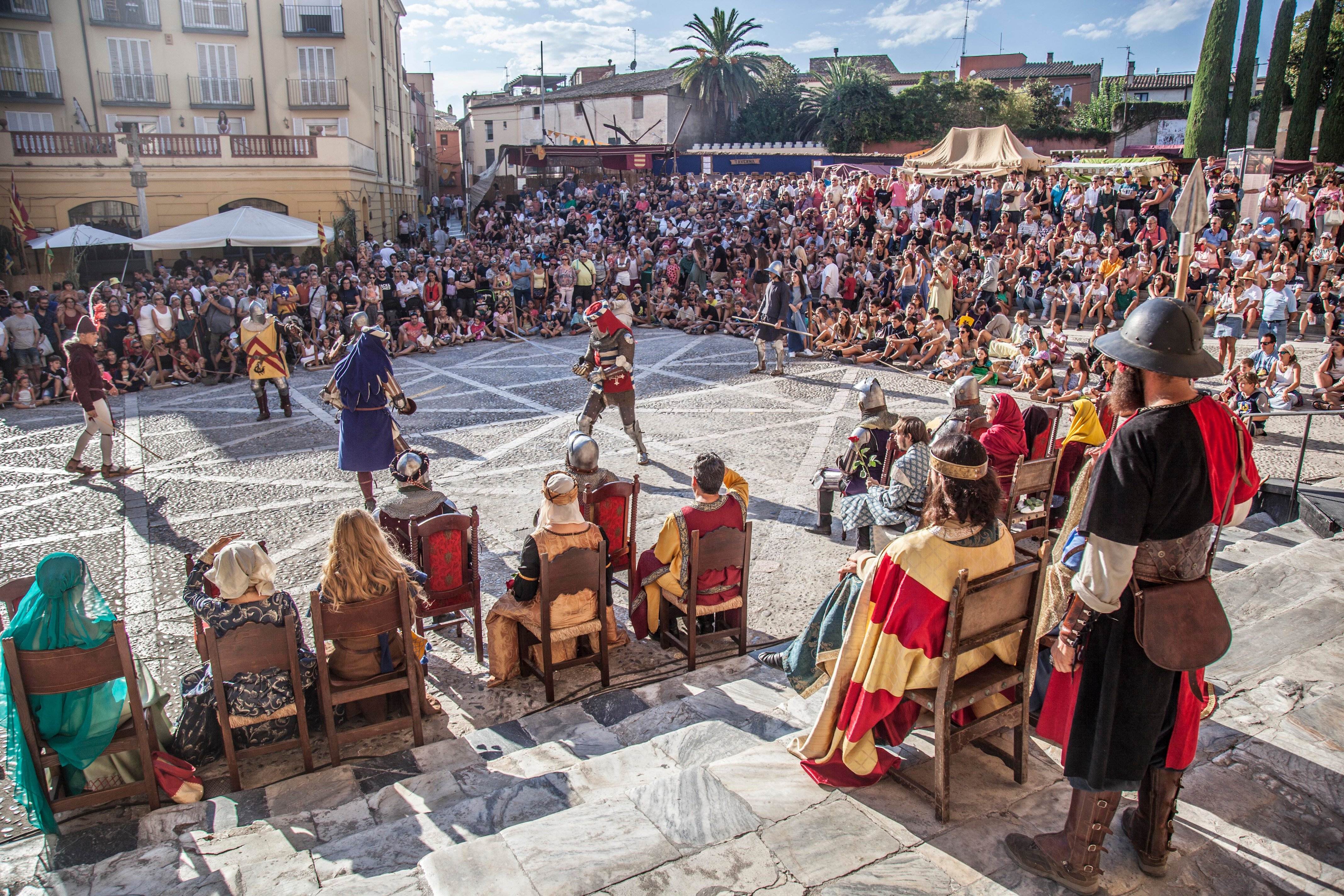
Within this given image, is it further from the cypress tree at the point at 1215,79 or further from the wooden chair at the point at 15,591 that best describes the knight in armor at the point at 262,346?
the cypress tree at the point at 1215,79

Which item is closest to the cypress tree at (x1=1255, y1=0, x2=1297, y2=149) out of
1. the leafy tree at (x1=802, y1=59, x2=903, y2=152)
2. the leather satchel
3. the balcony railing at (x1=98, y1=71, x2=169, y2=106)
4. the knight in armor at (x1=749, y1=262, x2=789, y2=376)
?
the leafy tree at (x1=802, y1=59, x2=903, y2=152)

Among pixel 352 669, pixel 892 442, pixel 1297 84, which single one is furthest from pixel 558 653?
pixel 1297 84

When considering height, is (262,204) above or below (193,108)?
below

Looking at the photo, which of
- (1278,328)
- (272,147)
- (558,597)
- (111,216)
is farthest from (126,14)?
(1278,328)

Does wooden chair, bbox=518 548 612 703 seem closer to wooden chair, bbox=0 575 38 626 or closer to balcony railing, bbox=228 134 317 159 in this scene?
wooden chair, bbox=0 575 38 626

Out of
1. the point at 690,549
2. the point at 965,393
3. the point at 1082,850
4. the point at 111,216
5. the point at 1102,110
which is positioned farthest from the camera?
the point at 1102,110

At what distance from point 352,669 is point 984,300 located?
47.7ft

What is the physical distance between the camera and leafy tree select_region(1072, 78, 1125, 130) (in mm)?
42656

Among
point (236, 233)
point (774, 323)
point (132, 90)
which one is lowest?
point (774, 323)

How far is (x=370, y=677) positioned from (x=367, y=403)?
13.9ft

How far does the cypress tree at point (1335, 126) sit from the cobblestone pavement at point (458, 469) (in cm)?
1679

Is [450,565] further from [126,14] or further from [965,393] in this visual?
[126,14]

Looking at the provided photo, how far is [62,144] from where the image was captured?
2297cm

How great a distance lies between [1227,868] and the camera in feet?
9.61
